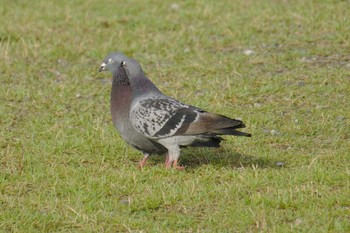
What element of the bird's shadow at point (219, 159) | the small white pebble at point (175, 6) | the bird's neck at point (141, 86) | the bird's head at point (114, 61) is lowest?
the bird's shadow at point (219, 159)

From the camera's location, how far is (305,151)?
7723 millimetres

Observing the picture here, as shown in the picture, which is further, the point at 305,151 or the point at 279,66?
the point at 279,66

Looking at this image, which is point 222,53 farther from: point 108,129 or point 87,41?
point 108,129

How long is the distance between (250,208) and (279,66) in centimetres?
460

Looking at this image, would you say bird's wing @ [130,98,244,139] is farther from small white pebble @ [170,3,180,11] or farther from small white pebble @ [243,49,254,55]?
small white pebble @ [170,3,180,11]

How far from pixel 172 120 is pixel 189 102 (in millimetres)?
2272

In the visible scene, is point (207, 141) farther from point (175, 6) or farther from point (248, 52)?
point (175, 6)

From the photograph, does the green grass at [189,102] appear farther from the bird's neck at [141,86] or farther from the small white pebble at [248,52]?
the bird's neck at [141,86]

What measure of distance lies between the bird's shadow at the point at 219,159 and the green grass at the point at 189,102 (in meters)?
0.02

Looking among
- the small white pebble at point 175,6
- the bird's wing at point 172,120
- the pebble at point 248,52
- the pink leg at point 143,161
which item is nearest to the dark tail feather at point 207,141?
the bird's wing at point 172,120

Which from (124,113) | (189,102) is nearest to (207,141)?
(124,113)

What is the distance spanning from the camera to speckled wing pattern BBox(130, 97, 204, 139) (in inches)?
278

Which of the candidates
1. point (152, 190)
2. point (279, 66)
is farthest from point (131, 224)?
point (279, 66)

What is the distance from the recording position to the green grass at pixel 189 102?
613cm
